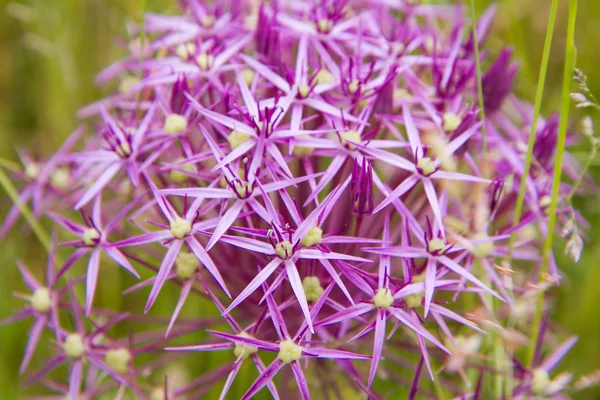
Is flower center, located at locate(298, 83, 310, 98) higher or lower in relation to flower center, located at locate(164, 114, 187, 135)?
higher

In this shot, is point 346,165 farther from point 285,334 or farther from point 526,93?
point 526,93

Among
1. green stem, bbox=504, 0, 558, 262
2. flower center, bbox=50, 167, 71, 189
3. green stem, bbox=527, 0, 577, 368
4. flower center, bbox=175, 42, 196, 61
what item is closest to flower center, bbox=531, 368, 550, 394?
green stem, bbox=527, 0, 577, 368

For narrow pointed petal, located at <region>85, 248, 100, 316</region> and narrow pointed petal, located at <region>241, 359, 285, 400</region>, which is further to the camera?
narrow pointed petal, located at <region>85, 248, 100, 316</region>

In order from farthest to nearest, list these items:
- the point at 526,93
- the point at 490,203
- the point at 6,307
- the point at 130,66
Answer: the point at 526,93 → the point at 6,307 → the point at 130,66 → the point at 490,203

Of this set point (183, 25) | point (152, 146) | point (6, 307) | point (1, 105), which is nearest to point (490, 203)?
point (152, 146)

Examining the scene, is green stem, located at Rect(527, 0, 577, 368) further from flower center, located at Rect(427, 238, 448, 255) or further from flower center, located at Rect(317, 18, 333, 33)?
flower center, located at Rect(317, 18, 333, 33)

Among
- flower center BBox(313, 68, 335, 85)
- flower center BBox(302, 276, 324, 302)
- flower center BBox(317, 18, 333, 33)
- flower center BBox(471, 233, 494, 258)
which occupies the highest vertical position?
flower center BBox(317, 18, 333, 33)
